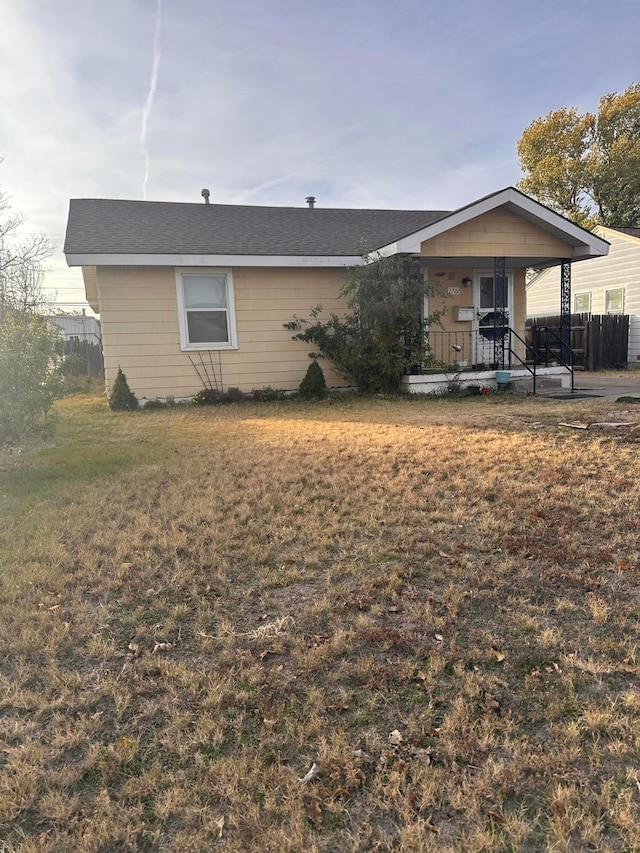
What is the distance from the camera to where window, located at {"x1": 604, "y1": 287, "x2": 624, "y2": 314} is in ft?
56.7

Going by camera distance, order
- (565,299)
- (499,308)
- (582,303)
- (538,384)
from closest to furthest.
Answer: (538,384)
(565,299)
(499,308)
(582,303)

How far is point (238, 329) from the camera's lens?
10.4 meters

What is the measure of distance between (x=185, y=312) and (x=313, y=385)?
113 inches

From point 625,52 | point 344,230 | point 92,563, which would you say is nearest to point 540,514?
point 92,563

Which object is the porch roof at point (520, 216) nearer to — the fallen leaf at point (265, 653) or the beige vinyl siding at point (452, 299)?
the beige vinyl siding at point (452, 299)

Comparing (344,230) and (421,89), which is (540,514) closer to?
(344,230)

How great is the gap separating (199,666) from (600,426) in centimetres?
603

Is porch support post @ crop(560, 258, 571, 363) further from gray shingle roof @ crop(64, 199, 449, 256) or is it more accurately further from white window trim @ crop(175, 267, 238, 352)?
white window trim @ crop(175, 267, 238, 352)

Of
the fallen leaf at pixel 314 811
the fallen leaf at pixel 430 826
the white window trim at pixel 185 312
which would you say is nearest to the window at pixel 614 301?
the white window trim at pixel 185 312

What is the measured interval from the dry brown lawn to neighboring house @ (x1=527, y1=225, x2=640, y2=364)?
14.8 metres

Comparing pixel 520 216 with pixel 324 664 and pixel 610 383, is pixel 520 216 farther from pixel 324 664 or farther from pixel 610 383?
pixel 324 664

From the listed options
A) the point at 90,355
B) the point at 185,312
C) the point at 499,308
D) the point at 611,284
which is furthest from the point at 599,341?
the point at 90,355

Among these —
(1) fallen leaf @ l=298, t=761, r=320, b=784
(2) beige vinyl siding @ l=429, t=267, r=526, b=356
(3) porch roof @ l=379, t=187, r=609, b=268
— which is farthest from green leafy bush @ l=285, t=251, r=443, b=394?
(1) fallen leaf @ l=298, t=761, r=320, b=784

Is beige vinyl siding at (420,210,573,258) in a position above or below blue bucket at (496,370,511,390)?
above
